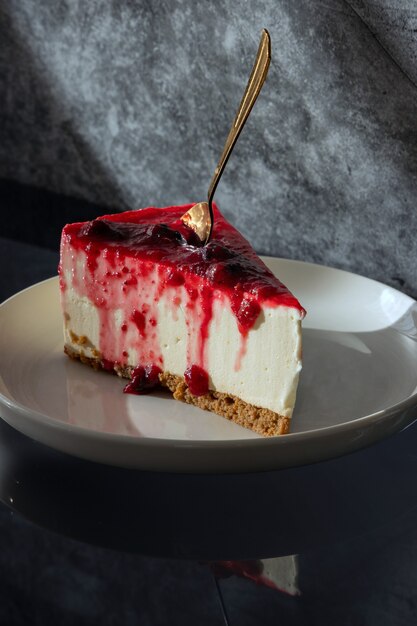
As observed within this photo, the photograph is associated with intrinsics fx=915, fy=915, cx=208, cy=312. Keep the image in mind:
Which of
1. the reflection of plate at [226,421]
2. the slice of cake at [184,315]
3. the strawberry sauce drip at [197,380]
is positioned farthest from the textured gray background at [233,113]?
the strawberry sauce drip at [197,380]

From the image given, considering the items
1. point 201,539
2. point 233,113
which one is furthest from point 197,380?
point 233,113

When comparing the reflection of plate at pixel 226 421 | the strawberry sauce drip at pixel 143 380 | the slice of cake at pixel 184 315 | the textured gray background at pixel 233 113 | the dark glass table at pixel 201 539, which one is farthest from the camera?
the textured gray background at pixel 233 113

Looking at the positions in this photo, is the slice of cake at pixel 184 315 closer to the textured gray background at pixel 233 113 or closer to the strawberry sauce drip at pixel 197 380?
the strawberry sauce drip at pixel 197 380

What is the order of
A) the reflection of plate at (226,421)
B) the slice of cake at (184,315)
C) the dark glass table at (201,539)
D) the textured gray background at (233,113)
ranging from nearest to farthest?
1. the dark glass table at (201,539)
2. the reflection of plate at (226,421)
3. the slice of cake at (184,315)
4. the textured gray background at (233,113)

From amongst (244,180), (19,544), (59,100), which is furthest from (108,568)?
(59,100)

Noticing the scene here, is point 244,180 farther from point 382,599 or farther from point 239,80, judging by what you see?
point 382,599

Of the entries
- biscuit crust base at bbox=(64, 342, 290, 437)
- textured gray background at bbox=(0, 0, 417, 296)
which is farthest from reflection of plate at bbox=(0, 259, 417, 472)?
textured gray background at bbox=(0, 0, 417, 296)
